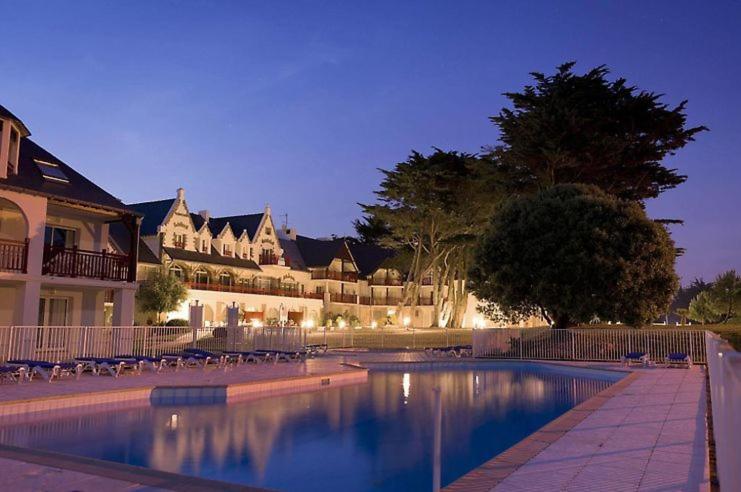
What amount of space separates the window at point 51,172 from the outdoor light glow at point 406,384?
13583 mm

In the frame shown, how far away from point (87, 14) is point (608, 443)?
→ 19637 millimetres

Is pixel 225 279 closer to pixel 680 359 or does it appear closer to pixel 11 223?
pixel 11 223

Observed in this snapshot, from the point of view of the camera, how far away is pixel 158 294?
132 feet

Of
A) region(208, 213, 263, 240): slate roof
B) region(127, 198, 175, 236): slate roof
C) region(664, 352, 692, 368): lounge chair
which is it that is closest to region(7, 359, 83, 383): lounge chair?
region(664, 352, 692, 368): lounge chair

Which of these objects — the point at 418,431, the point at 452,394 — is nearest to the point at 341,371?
the point at 452,394

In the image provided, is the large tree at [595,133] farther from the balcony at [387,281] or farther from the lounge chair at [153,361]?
the balcony at [387,281]

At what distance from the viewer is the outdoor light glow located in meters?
17.4

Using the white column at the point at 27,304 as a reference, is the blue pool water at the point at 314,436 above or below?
below

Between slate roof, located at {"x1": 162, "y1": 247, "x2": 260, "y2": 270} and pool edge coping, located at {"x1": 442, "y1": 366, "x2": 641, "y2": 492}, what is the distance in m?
39.6

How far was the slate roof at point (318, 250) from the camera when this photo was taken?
216 ft

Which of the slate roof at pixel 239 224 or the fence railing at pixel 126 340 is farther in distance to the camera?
the slate roof at pixel 239 224

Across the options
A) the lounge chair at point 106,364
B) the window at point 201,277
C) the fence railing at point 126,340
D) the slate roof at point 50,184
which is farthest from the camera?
the window at point 201,277

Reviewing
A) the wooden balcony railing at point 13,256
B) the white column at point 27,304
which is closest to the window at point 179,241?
the white column at point 27,304

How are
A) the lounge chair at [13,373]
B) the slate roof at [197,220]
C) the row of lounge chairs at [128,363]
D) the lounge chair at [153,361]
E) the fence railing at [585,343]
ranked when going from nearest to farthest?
the lounge chair at [13,373] < the row of lounge chairs at [128,363] < the lounge chair at [153,361] < the fence railing at [585,343] < the slate roof at [197,220]
